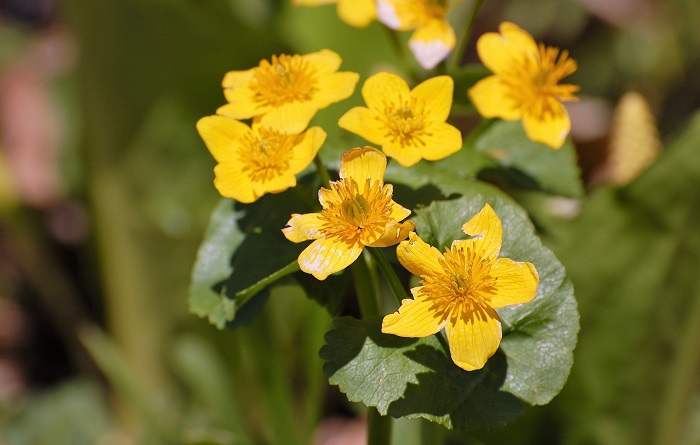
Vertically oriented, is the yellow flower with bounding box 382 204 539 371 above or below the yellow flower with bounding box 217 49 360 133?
below

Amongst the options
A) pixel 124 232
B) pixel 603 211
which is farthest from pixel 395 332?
pixel 124 232

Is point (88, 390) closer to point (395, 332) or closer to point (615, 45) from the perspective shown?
point (395, 332)

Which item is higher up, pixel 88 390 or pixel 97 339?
pixel 97 339

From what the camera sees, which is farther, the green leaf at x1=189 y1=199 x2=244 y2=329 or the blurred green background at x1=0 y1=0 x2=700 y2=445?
the blurred green background at x1=0 y1=0 x2=700 y2=445

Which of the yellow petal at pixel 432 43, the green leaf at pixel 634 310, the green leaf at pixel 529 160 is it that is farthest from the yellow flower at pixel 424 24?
the green leaf at pixel 634 310

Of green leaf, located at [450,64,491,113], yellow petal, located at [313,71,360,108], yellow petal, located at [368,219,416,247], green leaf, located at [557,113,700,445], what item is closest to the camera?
yellow petal, located at [368,219,416,247]

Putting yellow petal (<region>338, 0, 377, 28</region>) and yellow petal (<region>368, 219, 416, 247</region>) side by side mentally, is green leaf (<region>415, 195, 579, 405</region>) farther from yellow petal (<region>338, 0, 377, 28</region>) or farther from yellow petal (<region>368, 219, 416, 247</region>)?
yellow petal (<region>338, 0, 377, 28</region>)

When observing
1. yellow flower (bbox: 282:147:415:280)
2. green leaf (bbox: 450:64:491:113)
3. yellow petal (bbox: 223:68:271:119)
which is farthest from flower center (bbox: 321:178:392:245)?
green leaf (bbox: 450:64:491:113)
